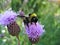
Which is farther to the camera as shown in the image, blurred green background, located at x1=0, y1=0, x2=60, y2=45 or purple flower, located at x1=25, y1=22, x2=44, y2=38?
blurred green background, located at x1=0, y1=0, x2=60, y2=45

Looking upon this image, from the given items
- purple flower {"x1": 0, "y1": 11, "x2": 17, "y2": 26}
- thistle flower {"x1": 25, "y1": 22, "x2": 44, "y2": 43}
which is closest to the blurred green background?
purple flower {"x1": 0, "y1": 11, "x2": 17, "y2": 26}

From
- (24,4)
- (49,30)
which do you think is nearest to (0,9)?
(24,4)

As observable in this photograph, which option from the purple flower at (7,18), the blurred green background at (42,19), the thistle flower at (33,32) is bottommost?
the blurred green background at (42,19)

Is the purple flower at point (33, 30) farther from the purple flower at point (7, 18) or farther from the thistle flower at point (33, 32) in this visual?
the purple flower at point (7, 18)

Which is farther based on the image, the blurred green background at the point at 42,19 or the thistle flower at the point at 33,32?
the blurred green background at the point at 42,19

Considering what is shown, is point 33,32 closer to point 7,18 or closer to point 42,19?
point 7,18

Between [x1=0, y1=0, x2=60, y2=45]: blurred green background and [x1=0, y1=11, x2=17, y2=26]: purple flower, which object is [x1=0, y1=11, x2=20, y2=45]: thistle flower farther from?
[x1=0, y1=0, x2=60, y2=45]: blurred green background

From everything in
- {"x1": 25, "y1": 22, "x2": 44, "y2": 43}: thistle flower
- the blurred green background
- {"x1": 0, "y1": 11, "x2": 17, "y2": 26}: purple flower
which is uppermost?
{"x1": 0, "y1": 11, "x2": 17, "y2": 26}: purple flower

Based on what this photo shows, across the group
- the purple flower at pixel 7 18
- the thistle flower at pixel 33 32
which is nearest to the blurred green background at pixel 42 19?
the purple flower at pixel 7 18

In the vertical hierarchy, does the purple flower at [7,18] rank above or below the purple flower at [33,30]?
above
